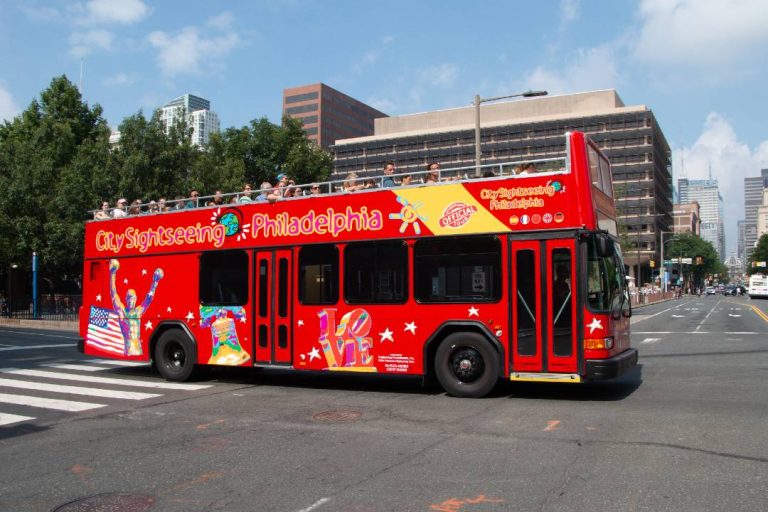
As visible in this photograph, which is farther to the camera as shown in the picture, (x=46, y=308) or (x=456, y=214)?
(x=46, y=308)

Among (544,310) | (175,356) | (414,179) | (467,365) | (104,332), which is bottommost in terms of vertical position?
(175,356)

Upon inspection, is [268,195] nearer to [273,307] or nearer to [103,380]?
[273,307]

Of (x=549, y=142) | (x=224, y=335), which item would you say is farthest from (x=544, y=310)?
(x=549, y=142)

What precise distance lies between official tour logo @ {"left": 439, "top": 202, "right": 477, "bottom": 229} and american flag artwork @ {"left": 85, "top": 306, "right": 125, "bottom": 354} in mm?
7382

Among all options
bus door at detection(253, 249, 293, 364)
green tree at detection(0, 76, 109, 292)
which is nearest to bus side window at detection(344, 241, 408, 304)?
bus door at detection(253, 249, 293, 364)

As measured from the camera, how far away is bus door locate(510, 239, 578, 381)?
9172mm

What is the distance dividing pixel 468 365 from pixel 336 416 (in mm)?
2281

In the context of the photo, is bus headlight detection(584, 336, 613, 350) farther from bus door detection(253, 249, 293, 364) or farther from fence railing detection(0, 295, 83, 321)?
fence railing detection(0, 295, 83, 321)

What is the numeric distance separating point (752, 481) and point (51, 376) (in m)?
12.4

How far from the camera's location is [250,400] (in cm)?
1022

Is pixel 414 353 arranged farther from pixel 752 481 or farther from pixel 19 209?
pixel 19 209

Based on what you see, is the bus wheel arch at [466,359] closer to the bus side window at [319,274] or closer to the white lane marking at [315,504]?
the bus side window at [319,274]

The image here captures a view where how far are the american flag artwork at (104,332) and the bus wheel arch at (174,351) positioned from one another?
0.95 m

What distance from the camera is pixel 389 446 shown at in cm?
690
